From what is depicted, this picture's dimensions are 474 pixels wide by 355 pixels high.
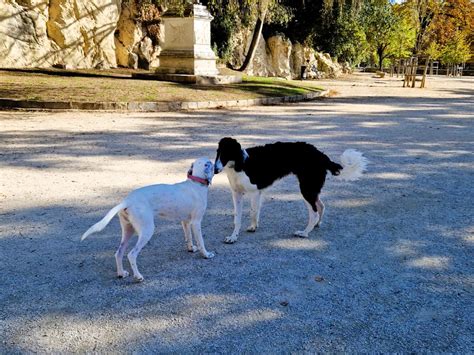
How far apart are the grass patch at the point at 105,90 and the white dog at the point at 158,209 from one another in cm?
1011

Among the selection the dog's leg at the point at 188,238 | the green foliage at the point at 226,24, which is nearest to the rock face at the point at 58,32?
the green foliage at the point at 226,24

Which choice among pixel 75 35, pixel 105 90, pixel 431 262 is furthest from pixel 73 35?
pixel 431 262

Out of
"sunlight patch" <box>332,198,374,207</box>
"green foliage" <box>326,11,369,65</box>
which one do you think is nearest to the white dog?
"sunlight patch" <box>332,198,374,207</box>

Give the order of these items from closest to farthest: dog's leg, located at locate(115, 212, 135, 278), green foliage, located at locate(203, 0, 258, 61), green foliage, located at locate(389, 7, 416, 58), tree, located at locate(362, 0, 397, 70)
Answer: dog's leg, located at locate(115, 212, 135, 278)
green foliage, located at locate(203, 0, 258, 61)
tree, located at locate(362, 0, 397, 70)
green foliage, located at locate(389, 7, 416, 58)

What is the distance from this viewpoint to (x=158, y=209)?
335 centimetres

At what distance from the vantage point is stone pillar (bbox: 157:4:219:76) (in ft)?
58.0

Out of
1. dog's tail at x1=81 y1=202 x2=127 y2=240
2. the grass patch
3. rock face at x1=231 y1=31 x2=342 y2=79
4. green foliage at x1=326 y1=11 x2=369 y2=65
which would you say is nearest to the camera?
dog's tail at x1=81 y1=202 x2=127 y2=240

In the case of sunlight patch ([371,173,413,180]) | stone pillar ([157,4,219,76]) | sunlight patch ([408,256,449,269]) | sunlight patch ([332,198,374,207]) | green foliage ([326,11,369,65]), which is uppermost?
green foliage ([326,11,369,65])

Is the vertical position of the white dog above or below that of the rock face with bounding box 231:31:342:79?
below

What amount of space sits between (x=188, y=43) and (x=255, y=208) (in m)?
15.0

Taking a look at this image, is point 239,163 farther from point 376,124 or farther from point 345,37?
point 345,37

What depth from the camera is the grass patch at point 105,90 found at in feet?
42.7

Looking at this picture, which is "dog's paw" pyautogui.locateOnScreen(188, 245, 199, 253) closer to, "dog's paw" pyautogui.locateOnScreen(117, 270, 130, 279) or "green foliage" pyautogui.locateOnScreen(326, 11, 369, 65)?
"dog's paw" pyautogui.locateOnScreen(117, 270, 130, 279)

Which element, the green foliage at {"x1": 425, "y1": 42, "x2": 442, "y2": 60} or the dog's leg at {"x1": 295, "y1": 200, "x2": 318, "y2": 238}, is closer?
the dog's leg at {"x1": 295, "y1": 200, "x2": 318, "y2": 238}
